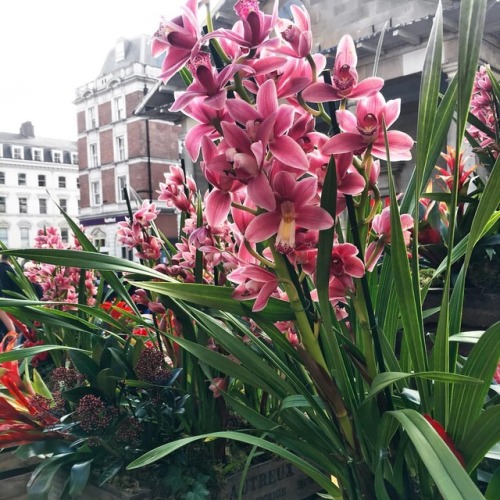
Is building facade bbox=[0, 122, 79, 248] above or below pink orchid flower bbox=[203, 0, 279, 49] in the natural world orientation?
above

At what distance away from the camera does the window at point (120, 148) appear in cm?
2000

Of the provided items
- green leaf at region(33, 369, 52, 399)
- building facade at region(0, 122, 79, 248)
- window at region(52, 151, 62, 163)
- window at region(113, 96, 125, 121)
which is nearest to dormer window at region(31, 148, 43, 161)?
building facade at region(0, 122, 79, 248)

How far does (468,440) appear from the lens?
0.47 m

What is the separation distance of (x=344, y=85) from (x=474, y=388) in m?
0.29

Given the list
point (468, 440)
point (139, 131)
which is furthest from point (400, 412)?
point (139, 131)

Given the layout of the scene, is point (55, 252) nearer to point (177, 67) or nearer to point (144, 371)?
point (177, 67)

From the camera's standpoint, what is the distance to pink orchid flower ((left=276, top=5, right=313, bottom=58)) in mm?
490

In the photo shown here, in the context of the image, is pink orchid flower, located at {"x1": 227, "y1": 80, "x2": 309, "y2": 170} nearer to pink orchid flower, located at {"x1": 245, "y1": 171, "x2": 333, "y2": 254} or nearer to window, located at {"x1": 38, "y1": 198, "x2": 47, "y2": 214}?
pink orchid flower, located at {"x1": 245, "y1": 171, "x2": 333, "y2": 254}

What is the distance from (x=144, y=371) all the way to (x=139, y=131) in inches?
773

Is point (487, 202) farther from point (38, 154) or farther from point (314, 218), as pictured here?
point (38, 154)

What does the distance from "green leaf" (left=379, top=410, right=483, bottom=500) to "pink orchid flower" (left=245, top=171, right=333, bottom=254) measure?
Answer: 17 cm

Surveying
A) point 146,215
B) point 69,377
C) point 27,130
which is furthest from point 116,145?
point 69,377

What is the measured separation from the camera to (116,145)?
66.3ft

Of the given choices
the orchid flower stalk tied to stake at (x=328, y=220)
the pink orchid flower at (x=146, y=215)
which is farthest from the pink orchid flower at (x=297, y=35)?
the pink orchid flower at (x=146, y=215)
